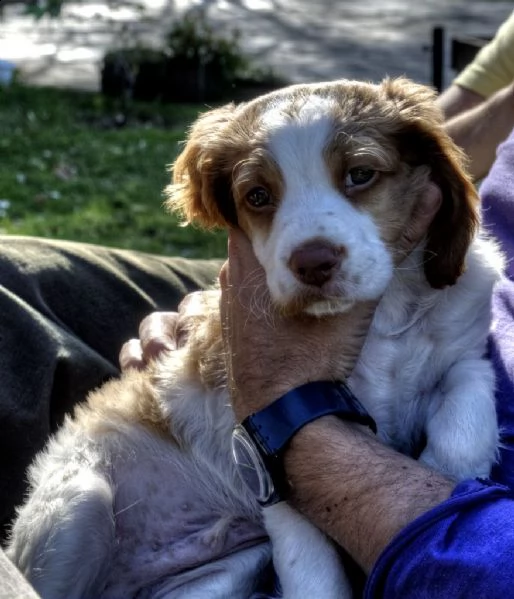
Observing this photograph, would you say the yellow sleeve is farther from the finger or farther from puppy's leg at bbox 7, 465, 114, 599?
puppy's leg at bbox 7, 465, 114, 599

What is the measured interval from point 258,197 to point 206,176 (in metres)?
0.24

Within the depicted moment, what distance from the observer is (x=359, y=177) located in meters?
2.63

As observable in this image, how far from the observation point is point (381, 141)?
8.82 ft

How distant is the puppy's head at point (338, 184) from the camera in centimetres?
252

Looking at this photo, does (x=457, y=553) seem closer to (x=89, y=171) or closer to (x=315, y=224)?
(x=315, y=224)

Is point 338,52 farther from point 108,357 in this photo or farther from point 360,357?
point 360,357

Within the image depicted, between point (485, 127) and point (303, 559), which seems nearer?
point (303, 559)

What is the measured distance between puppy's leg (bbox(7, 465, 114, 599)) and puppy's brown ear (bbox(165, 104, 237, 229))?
0.75 m

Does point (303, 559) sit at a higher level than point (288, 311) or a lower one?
lower

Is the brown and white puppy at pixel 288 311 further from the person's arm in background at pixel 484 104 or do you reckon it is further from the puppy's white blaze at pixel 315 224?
the person's arm in background at pixel 484 104

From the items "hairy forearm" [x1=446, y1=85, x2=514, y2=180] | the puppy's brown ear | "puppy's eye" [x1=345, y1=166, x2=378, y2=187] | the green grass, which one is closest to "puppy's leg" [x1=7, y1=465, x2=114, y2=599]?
the puppy's brown ear

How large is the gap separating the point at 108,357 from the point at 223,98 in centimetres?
839

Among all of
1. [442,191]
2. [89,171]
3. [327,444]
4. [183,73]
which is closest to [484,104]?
[442,191]

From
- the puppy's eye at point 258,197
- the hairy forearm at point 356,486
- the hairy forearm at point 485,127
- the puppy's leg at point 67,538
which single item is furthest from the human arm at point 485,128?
the puppy's leg at point 67,538
